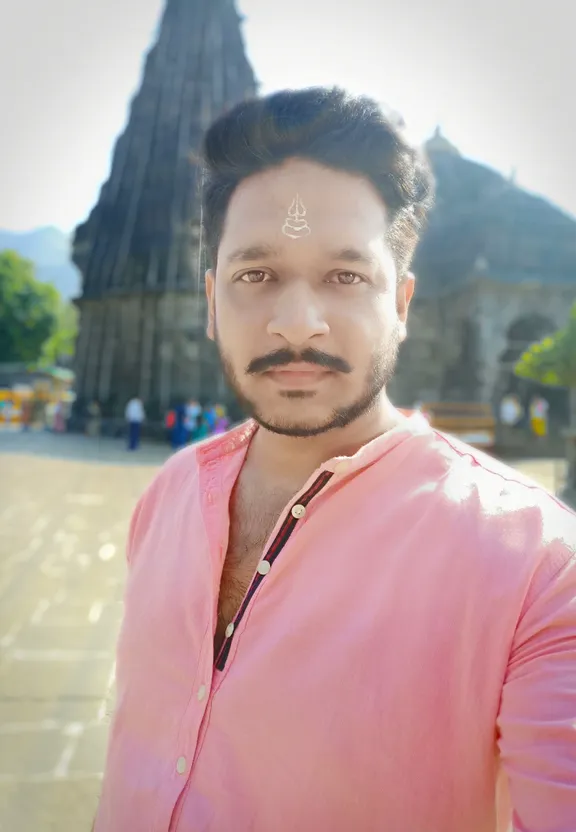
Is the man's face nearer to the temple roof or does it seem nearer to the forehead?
the forehead

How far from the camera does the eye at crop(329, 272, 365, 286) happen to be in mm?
1160

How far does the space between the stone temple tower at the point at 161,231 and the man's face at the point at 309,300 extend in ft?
60.5

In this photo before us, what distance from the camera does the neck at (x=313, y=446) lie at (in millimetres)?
1253

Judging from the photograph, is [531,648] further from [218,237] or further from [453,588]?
[218,237]

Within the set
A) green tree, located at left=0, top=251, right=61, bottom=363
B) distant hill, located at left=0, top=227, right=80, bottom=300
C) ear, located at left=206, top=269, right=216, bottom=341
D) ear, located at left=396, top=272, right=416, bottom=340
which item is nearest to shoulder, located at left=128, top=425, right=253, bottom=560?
ear, located at left=206, top=269, right=216, bottom=341

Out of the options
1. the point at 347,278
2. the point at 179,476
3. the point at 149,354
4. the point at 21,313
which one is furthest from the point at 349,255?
the point at 21,313

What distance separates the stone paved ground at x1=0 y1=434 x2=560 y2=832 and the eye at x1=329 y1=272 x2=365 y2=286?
2.24 metres

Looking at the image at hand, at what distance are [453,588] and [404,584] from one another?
7 centimetres

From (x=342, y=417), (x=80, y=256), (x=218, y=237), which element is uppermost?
(x=80, y=256)

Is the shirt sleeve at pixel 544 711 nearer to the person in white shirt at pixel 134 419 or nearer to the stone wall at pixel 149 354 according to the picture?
the person in white shirt at pixel 134 419

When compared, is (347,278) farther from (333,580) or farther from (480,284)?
(480,284)

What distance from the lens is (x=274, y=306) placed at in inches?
45.6

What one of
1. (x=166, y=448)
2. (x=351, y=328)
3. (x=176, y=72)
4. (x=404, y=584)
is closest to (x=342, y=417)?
(x=351, y=328)

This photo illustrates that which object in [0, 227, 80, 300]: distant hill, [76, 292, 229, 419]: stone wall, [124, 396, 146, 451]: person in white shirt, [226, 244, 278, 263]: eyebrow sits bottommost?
[124, 396, 146, 451]: person in white shirt
